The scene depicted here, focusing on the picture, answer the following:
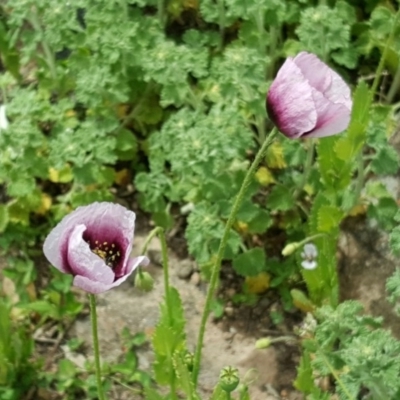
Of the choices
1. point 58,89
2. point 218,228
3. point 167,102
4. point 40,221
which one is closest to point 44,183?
point 40,221

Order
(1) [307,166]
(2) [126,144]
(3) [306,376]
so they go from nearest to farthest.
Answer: (3) [306,376]
(1) [307,166]
(2) [126,144]

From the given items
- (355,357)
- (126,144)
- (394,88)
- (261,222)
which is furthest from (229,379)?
(394,88)

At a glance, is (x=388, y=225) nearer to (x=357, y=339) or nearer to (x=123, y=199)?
(x=357, y=339)

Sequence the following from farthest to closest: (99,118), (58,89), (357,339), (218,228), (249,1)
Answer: (58,89) < (99,118) < (249,1) < (218,228) < (357,339)

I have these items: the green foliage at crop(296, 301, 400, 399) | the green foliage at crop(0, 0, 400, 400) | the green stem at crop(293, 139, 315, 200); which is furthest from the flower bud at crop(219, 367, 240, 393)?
the green stem at crop(293, 139, 315, 200)

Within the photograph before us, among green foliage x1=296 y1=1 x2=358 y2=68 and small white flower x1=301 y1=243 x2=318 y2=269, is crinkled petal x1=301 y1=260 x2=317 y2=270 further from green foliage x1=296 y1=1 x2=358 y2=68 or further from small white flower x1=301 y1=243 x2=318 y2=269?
green foliage x1=296 y1=1 x2=358 y2=68

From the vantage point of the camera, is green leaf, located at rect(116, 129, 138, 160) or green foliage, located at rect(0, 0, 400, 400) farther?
green leaf, located at rect(116, 129, 138, 160)

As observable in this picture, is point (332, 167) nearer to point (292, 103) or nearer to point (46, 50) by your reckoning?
point (292, 103)
